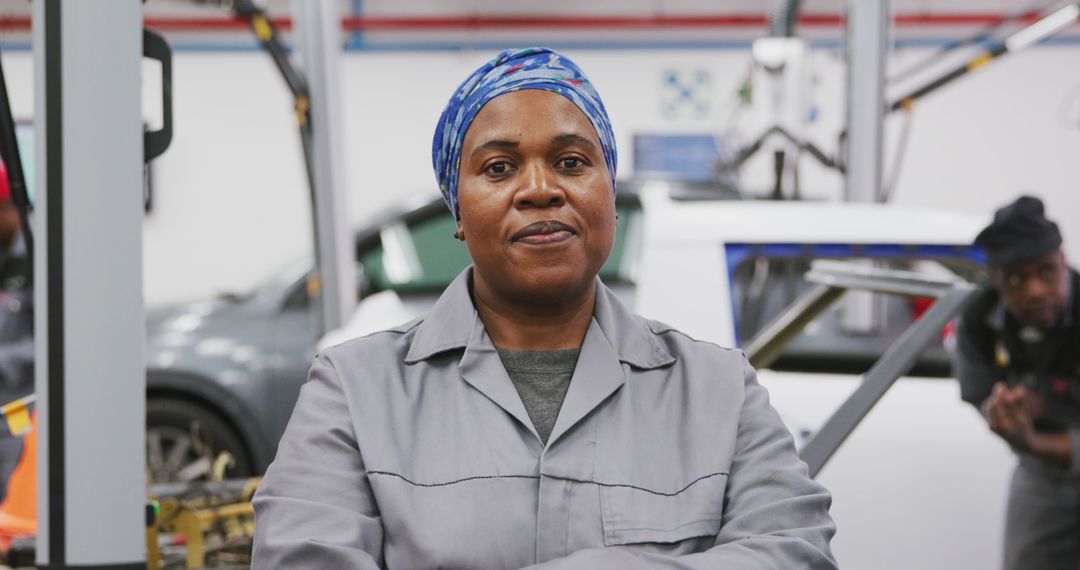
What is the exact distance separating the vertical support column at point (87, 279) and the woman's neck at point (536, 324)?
50cm

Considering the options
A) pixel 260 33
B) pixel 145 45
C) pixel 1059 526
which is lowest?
pixel 1059 526

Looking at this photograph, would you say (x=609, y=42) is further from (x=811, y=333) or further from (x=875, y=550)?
(x=875, y=550)

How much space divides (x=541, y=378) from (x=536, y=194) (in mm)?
250

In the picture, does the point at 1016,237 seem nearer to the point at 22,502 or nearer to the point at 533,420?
the point at 533,420

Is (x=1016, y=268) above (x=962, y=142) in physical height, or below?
below

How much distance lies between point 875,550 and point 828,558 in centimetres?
141

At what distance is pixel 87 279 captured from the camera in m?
1.48

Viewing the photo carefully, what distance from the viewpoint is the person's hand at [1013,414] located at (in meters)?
2.66

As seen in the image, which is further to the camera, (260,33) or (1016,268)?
(260,33)

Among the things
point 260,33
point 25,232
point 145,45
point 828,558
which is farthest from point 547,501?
point 260,33

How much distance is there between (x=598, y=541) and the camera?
4.27 feet

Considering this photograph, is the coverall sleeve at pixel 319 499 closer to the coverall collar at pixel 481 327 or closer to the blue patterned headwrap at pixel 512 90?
the coverall collar at pixel 481 327

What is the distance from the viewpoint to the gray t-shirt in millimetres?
1393

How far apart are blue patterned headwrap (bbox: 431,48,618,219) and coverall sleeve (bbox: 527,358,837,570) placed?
1.28 ft
